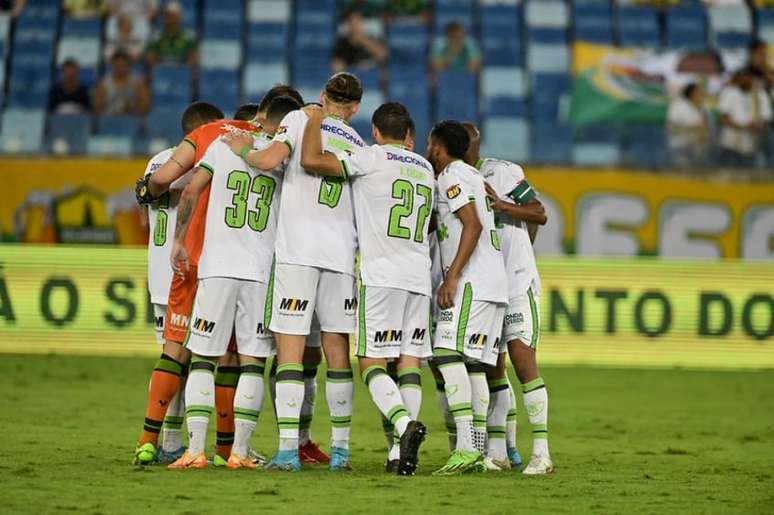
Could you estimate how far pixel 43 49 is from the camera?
70.9ft

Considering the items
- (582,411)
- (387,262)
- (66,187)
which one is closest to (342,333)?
(387,262)

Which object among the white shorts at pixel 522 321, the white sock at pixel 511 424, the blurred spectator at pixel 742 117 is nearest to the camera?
the white shorts at pixel 522 321

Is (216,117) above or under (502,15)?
under

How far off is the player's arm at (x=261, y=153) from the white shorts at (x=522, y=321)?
1.86 meters

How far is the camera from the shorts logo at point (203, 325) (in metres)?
8.24

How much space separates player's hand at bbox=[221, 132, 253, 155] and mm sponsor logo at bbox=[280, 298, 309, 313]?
3.19 ft

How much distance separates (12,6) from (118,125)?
12.7 ft

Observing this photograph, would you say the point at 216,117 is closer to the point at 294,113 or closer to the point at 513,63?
the point at 294,113

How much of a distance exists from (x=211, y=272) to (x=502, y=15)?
48.9ft

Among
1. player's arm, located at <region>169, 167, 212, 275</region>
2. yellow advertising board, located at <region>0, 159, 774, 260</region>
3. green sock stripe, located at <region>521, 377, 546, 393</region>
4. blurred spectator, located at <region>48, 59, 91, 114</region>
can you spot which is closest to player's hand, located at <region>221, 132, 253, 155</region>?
player's arm, located at <region>169, 167, 212, 275</region>

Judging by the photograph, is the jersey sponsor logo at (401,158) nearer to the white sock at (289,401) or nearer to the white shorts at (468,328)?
the white shorts at (468,328)

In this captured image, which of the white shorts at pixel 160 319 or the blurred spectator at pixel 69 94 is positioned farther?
the blurred spectator at pixel 69 94

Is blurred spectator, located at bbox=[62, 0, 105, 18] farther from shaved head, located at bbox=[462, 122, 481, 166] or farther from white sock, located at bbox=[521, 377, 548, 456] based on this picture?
white sock, located at bbox=[521, 377, 548, 456]

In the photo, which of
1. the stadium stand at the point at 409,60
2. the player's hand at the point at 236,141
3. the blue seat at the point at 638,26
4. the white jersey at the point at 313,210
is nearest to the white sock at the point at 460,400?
the white jersey at the point at 313,210
